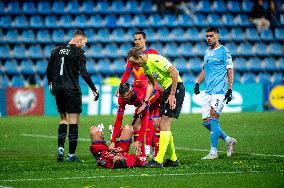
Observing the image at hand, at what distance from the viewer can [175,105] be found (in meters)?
11.4

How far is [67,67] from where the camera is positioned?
13.3 m

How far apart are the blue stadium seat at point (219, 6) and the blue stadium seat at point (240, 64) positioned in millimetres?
2208

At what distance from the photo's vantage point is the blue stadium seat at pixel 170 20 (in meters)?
32.2

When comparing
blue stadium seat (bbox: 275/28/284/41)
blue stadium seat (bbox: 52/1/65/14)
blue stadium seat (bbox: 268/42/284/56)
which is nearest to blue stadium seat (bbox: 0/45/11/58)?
blue stadium seat (bbox: 52/1/65/14)

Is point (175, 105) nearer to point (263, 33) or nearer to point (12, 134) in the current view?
point (12, 134)

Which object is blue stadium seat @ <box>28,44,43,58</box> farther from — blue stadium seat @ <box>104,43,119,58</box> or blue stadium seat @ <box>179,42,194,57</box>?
blue stadium seat @ <box>179,42,194,57</box>

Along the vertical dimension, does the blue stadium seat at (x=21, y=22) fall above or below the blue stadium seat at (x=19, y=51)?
above

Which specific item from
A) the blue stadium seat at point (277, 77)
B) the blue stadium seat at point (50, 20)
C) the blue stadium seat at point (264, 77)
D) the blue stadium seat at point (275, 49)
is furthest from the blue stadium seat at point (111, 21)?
the blue stadium seat at point (277, 77)

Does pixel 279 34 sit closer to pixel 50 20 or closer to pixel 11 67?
pixel 50 20

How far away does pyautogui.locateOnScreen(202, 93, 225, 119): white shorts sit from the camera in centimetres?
1362

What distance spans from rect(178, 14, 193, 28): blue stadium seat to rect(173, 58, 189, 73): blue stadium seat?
159 cm

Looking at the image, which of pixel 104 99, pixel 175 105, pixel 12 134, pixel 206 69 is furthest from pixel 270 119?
pixel 175 105

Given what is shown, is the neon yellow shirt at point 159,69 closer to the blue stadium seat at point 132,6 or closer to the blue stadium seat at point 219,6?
the blue stadium seat at point 132,6

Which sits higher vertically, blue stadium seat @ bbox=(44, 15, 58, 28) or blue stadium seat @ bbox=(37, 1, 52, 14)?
blue stadium seat @ bbox=(37, 1, 52, 14)
